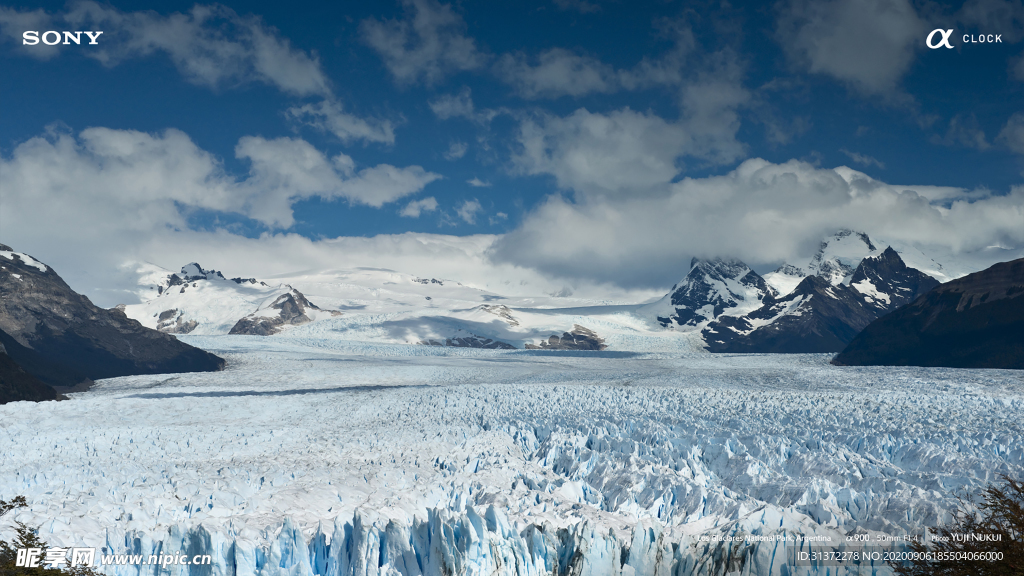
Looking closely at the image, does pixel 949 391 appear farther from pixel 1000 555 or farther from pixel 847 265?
pixel 847 265

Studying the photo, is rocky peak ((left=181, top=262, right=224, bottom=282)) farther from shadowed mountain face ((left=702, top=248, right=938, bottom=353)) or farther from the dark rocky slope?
the dark rocky slope

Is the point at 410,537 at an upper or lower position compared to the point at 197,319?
lower

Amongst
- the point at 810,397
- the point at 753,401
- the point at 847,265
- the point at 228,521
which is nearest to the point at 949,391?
the point at 810,397

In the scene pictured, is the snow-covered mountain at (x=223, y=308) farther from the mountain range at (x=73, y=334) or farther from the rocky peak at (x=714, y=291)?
the rocky peak at (x=714, y=291)

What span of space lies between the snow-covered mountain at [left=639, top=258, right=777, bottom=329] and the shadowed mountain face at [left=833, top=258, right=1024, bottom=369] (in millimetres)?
85685

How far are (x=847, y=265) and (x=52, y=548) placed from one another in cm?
21806

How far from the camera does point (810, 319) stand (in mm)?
120500

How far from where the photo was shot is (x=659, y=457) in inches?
567

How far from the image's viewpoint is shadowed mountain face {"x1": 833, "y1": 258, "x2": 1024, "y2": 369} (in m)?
46.3

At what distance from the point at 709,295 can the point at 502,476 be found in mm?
162206

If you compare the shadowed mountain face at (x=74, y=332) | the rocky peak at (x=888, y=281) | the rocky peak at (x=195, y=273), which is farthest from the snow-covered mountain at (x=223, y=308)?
the rocky peak at (x=888, y=281)

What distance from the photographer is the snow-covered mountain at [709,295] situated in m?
151

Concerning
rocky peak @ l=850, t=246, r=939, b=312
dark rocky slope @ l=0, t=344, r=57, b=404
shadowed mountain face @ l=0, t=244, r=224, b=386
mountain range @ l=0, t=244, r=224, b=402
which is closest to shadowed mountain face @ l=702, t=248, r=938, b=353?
rocky peak @ l=850, t=246, r=939, b=312

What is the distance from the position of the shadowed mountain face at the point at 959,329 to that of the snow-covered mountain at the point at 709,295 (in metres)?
85.7
